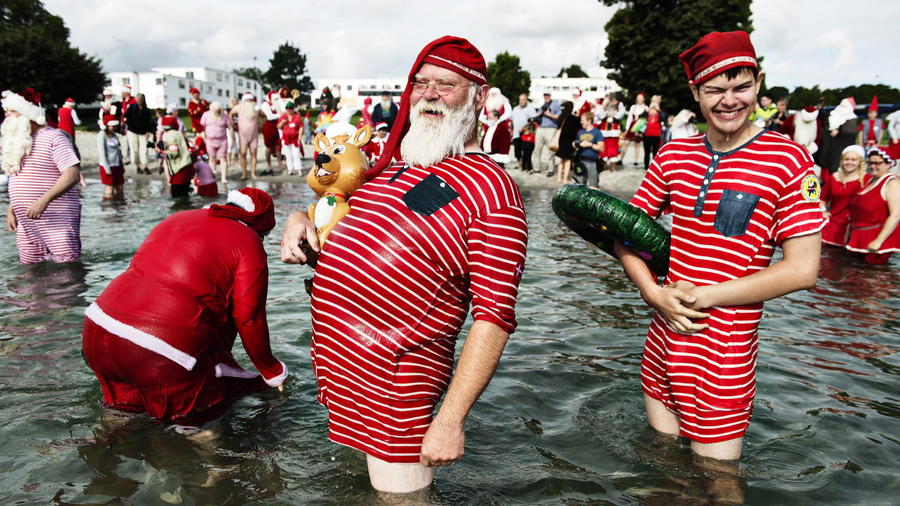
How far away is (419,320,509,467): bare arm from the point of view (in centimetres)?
246

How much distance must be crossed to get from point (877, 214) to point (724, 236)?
818 cm

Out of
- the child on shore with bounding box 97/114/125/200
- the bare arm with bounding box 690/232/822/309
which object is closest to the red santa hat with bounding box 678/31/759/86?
the bare arm with bounding box 690/232/822/309

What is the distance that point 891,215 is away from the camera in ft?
30.5

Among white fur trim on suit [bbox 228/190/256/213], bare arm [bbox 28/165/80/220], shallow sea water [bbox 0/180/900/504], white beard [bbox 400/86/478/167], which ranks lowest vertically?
shallow sea water [bbox 0/180/900/504]

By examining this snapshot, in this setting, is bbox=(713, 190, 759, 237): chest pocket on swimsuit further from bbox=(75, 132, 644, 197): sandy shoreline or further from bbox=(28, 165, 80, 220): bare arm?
bbox=(75, 132, 644, 197): sandy shoreline

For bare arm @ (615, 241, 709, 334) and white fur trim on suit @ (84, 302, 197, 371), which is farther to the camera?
white fur trim on suit @ (84, 302, 197, 371)

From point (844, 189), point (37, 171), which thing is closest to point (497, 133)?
point (844, 189)

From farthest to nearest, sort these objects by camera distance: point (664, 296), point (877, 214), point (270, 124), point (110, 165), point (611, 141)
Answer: point (611, 141) → point (270, 124) → point (110, 165) → point (877, 214) → point (664, 296)

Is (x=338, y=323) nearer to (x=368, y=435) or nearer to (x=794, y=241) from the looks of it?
(x=368, y=435)


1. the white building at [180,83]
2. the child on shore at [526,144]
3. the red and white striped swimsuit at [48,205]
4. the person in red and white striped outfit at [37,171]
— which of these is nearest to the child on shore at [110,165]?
the red and white striped swimsuit at [48,205]

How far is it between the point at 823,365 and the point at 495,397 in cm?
296

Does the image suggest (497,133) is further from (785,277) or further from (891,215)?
(785,277)

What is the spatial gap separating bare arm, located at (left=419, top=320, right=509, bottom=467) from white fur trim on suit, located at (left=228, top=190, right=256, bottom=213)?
1883 millimetres

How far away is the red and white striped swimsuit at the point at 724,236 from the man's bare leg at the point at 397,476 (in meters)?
1.33
